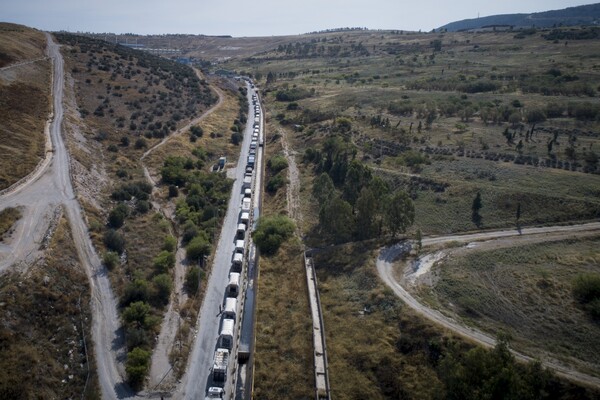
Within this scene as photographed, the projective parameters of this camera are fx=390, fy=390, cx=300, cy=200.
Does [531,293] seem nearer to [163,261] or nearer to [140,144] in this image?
[163,261]

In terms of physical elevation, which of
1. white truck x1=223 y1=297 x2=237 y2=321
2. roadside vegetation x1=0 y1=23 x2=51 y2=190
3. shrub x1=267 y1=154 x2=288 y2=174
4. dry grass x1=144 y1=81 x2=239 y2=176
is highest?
roadside vegetation x1=0 y1=23 x2=51 y2=190

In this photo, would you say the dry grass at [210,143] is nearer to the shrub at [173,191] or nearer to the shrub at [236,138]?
the shrub at [236,138]

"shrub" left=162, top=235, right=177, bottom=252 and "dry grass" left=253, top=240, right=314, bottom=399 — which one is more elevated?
"shrub" left=162, top=235, right=177, bottom=252

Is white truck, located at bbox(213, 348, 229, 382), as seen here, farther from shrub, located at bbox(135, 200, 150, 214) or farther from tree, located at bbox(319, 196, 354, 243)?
shrub, located at bbox(135, 200, 150, 214)

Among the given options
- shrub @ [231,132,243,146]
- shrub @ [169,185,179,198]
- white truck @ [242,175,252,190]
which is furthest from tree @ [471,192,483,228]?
shrub @ [231,132,243,146]

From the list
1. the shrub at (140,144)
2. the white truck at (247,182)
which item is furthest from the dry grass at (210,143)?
the white truck at (247,182)
